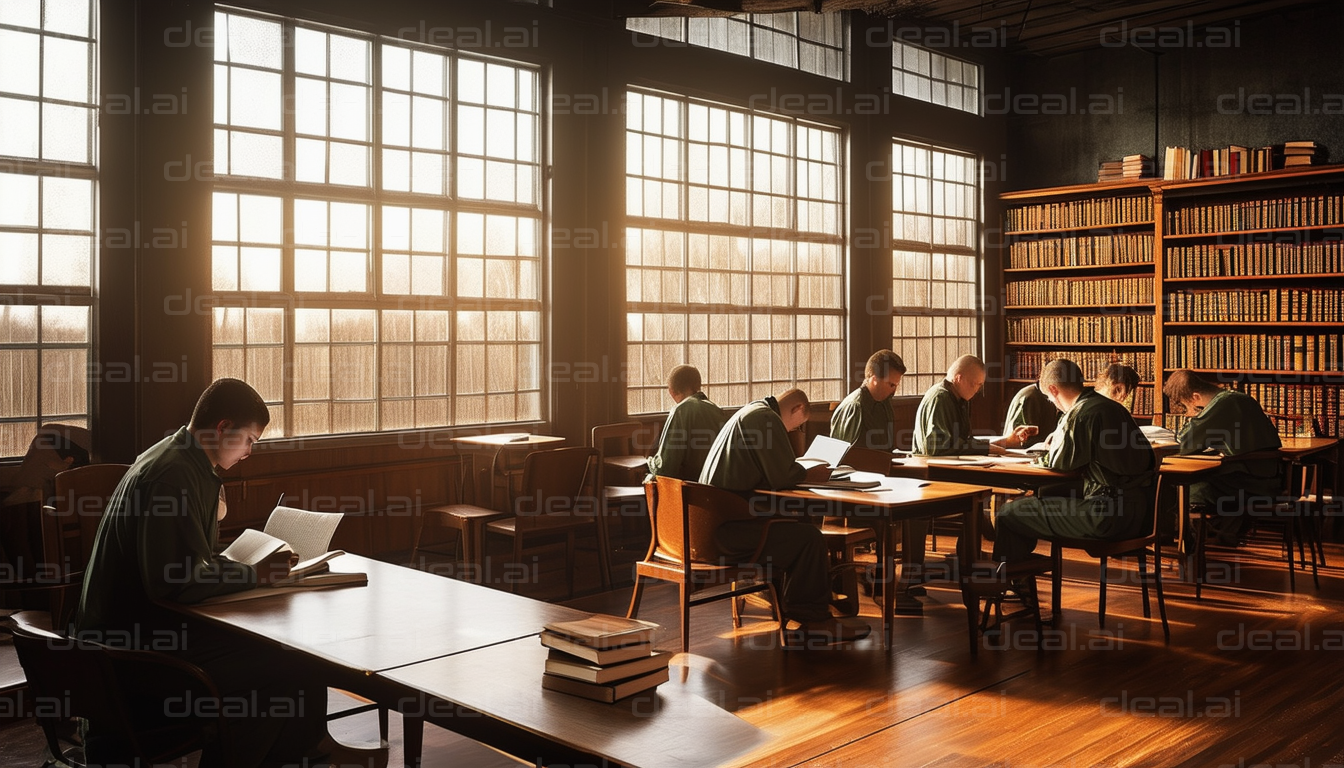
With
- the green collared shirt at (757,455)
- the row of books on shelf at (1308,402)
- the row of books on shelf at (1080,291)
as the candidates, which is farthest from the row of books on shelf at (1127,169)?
the green collared shirt at (757,455)

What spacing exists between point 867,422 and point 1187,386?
7.48ft

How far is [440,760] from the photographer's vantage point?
3.61 m

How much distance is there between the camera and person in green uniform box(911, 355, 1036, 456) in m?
6.18

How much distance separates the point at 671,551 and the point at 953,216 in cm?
631

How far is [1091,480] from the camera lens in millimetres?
5301

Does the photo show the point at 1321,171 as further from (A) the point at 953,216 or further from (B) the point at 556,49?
(B) the point at 556,49

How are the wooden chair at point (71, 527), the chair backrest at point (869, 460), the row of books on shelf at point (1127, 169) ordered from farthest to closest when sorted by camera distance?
the row of books on shelf at point (1127, 169) → the chair backrest at point (869, 460) → the wooden chair at point (71, 527)

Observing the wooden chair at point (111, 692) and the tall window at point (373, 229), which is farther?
the tall window at point (373, 229)

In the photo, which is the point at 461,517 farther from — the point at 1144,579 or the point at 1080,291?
the point at 1080,291

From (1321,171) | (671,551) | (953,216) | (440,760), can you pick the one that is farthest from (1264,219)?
(440,760)

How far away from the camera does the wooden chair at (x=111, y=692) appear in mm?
2295

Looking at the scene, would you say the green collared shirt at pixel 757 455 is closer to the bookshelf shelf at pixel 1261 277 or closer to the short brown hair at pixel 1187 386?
the short brown hair at pixel 1187 386

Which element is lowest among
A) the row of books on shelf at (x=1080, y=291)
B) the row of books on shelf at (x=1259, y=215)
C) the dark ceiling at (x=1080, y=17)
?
the row of books on shelf at (x=1080, y=291)

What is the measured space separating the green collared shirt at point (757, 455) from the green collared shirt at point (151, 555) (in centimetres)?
257
